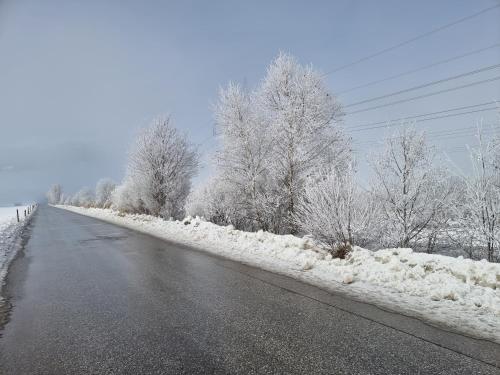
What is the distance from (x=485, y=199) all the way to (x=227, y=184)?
12123 millimetres

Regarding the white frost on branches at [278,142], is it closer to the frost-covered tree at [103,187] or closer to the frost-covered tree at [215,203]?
the frost-covered tree at [215,203]

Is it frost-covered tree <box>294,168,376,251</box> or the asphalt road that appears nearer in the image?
the asphalt road

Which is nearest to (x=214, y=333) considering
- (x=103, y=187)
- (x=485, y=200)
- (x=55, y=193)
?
(x=485, y=200)

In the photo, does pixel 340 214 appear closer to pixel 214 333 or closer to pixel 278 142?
pixel 214 333

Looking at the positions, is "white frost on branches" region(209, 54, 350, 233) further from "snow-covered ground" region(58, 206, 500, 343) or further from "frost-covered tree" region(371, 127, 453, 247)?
"snow-covered ground" region(58, 206, 500, 343)

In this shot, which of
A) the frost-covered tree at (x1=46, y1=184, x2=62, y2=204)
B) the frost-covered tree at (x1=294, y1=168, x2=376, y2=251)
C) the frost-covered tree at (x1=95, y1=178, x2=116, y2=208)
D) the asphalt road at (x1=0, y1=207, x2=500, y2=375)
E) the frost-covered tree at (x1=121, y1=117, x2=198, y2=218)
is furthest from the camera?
the frost-covered tree at (x1=46, y1=184, x2=62, y2=204)

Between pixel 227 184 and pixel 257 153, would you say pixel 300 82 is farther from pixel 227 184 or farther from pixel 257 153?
Answer: pixel 227 184

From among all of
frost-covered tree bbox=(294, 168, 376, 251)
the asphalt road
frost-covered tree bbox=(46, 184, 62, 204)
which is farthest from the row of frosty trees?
frost-covered tree bbox=(46, 184, 62, 204)

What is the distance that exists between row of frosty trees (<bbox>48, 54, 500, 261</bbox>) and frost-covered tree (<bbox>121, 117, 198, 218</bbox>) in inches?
4.8

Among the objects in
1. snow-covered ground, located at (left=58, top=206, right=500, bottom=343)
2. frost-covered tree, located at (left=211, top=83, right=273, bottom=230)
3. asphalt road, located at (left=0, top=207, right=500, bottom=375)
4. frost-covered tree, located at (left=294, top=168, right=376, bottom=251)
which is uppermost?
frost-covered tree, located at (left=211, top=83, right=273, bottom=230)

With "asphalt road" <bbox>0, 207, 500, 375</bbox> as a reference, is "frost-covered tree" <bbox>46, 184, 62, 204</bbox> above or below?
above

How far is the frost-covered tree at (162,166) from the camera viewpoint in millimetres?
26766

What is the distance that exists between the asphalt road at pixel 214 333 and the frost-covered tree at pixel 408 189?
7.89 meters

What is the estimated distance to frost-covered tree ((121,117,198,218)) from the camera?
2677cm
